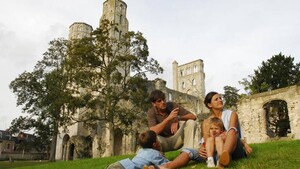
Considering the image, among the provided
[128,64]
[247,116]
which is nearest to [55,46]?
[128,64]

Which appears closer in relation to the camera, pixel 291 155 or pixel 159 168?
pixel 159 168

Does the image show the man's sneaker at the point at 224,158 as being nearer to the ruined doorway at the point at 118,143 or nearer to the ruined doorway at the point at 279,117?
the ruined doorway at the point at 279,117

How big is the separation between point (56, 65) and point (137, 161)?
84.5 feet

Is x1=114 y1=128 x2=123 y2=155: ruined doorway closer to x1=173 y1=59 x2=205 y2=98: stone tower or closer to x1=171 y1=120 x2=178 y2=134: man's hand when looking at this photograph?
x1=171 y1=120 x2=178 y2=134: man's hand

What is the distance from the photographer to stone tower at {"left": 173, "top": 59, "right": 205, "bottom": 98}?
6369cm

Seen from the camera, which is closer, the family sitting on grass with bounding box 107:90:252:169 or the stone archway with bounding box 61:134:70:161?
the family sitting on grass with bounding box 107:90:252:169

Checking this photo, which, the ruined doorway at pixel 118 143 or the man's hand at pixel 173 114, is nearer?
the man's hand at pixel 173 114

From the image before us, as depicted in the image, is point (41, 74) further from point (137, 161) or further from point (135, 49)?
point (137, 161)

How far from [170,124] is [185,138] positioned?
1.30 ft

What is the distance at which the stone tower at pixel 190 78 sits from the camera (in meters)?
63.7

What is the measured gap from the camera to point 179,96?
174 ft

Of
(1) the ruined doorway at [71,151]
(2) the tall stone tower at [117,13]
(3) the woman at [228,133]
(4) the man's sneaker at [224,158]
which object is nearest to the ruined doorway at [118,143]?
(1) the ruined doorway at [71,151]

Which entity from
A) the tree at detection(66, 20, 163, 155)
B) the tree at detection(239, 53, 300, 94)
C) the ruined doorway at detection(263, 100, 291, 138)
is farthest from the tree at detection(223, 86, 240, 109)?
the tree at detection(66, 20, 163, 155)

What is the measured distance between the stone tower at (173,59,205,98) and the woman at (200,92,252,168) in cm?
5721
